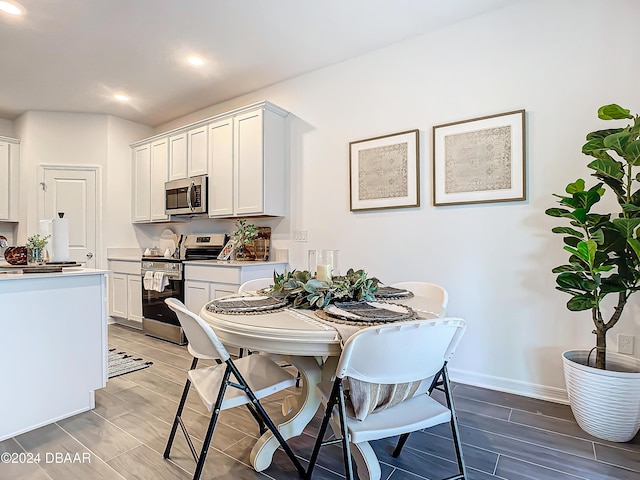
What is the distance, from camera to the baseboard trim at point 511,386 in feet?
7.87

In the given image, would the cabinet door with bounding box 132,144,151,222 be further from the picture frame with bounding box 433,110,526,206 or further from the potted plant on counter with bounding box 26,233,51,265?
the picture frame with bounding box 433,110,526,206

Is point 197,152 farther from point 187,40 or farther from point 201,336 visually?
point 201,336

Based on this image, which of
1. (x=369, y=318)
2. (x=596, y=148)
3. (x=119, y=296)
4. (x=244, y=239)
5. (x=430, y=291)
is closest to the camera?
(x=369, y=318)

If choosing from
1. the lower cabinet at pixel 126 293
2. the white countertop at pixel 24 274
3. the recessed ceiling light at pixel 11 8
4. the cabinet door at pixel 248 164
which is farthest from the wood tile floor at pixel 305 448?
the recessed ceiling light at pixel 11 8

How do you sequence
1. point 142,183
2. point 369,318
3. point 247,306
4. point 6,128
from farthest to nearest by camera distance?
point 6,128, point 142,183, point 247,306, point 369,318

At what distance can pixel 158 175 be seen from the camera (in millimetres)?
4625

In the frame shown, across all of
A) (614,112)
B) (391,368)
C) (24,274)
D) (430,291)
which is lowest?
(391,368)

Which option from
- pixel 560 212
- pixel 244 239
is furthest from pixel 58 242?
pixel 560 212

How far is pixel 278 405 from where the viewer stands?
2354mm

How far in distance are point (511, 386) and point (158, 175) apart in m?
4.49

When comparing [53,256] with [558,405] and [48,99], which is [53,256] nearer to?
[48,99]

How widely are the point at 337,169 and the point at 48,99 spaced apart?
12.1 feet

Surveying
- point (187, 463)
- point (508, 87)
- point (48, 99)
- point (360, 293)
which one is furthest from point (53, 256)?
point (508, 87)

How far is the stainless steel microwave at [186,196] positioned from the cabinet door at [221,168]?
0.36ft
